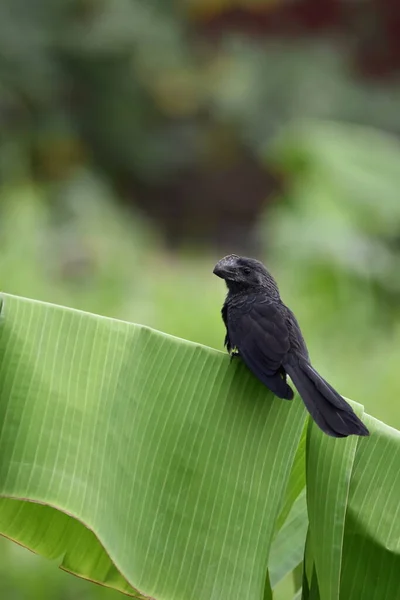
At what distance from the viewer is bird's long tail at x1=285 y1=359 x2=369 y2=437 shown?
227 cm

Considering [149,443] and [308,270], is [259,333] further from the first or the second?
[308,270]

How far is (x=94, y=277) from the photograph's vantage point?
811 centimetres

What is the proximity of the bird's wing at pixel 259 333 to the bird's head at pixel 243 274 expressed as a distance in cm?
7

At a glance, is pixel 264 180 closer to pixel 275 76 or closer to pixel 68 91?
pixel 275 76

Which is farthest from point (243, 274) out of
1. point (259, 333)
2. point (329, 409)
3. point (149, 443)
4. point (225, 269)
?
point (329, 409)

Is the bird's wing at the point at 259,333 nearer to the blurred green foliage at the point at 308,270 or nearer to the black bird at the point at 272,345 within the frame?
the black bird at the point at 272,345

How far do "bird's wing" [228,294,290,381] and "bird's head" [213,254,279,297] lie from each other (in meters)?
0.07

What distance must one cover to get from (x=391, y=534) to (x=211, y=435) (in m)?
0.58

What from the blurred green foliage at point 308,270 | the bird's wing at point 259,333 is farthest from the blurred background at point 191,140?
the bird's wing at point 259,333

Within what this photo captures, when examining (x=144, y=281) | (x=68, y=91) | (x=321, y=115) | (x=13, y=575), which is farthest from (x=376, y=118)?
(x=13, y=575)

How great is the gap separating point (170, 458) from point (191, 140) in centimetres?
1174

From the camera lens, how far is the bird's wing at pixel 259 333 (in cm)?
264

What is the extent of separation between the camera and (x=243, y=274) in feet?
10.4

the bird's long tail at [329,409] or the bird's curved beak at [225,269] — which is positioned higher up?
the bird's curved beak at [225,269]
